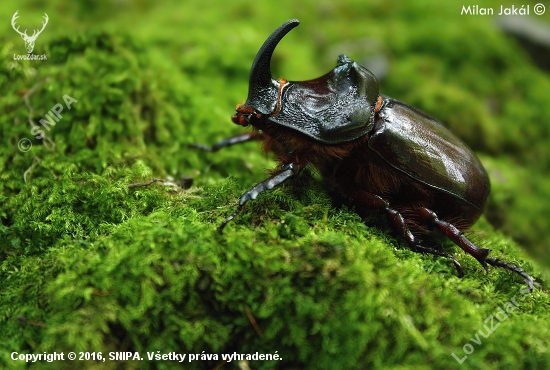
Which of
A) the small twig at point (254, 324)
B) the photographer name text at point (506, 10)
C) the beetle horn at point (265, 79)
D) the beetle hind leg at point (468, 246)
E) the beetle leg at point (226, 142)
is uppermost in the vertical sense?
the photographer name text at point (506, 10)

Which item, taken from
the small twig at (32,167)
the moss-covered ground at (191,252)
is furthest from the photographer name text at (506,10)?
the small twig at (32,167)

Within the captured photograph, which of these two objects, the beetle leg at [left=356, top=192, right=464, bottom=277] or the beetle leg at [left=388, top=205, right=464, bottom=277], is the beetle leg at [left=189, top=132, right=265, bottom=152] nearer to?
the beetle leg at [left=356, top=192, right=464, bottom=277]

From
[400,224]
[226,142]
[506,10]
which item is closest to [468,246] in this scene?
[400,224]

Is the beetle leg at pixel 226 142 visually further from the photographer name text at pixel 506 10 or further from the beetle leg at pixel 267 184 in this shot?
the photographer name text at pixel 506 10

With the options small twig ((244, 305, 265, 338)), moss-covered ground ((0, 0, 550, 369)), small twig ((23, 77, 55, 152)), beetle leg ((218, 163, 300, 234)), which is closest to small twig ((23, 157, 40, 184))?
moss-covered ground ((0, 0, 550, 369))

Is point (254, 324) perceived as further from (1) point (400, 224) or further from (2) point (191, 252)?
(1) point (400, 224)

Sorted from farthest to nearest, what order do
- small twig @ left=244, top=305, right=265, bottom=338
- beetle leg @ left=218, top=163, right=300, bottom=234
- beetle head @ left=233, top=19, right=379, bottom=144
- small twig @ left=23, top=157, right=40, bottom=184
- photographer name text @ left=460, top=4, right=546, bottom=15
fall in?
photographer name text @ left=460, top=4, right=546, bottom=15 → small twig @ left=23, top=157, right=40, bottom=184 → beetle head @ left=233, top=19, right=379, bottom=144 → beetle leg @ left=218, top=163, right=300, bottom=234 → small twig @ left=244, top=305, right=265, bottom=338

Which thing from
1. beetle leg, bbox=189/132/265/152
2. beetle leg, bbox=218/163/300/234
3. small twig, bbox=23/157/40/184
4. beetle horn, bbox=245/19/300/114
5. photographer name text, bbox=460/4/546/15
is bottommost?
beetle leg, bbox=218/163/300/234
